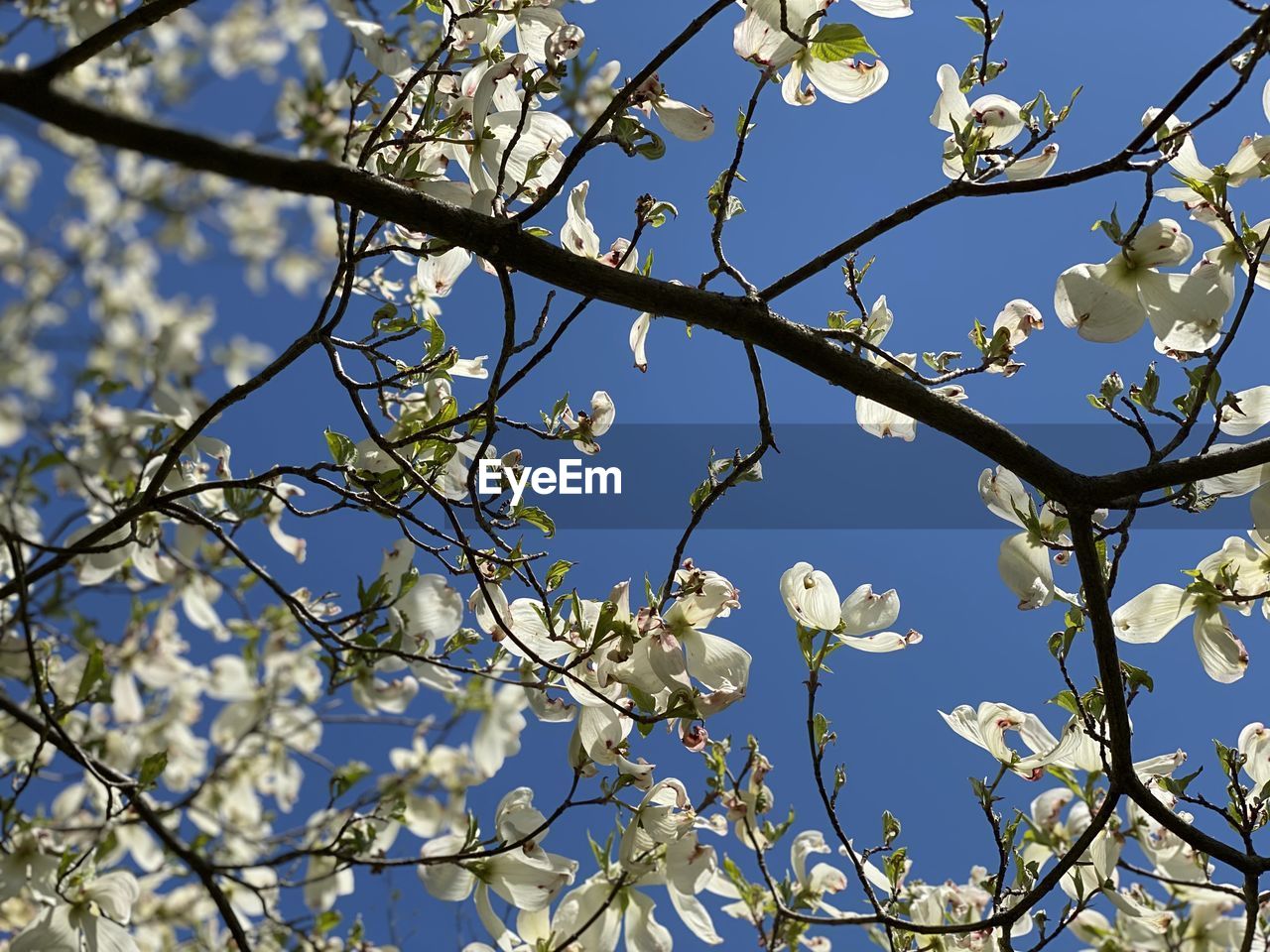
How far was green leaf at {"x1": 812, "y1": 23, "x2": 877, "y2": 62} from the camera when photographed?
2.45 feet

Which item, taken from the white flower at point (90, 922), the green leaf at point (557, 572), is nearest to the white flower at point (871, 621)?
the green leaf at point (557, 572)

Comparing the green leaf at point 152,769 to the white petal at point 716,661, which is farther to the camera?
the green leaf at point 152,769

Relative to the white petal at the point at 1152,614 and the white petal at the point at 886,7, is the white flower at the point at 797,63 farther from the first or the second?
the white petal at the point at 1152,614

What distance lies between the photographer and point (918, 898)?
118cm

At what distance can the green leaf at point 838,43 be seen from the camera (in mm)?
746

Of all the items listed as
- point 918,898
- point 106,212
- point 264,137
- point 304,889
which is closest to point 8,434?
point 106,212

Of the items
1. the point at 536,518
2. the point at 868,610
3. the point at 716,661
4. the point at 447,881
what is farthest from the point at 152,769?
the point at 868,610

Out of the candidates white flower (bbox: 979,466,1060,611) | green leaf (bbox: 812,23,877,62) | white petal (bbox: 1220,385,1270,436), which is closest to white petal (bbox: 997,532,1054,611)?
white flower (bbox: 979,466,1060,611)

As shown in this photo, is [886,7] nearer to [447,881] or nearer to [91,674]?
[447,881]

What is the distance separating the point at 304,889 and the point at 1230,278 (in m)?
2.00

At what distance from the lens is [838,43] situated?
2.48 ft

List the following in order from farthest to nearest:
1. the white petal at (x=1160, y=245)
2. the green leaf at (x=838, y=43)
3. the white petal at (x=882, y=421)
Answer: the white petal at (x=882, y=421)
the white petal at (x=1160, y=245)
the green leaf at (x=838, y=43)

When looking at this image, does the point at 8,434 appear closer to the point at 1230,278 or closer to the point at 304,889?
the point at 304,889

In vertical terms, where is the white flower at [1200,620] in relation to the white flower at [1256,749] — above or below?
above
